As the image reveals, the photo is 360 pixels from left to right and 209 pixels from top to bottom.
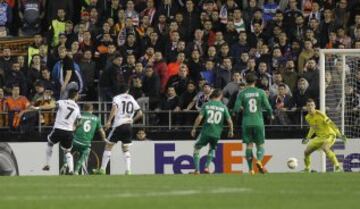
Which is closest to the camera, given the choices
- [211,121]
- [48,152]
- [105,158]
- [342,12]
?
[211,121]

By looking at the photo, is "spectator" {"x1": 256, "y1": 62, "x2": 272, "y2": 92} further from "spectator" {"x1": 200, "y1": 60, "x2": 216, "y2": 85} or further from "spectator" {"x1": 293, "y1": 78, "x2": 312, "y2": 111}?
"spectator" {"x1": 200, "y1": 60, "x2": 216, "y2": 85}

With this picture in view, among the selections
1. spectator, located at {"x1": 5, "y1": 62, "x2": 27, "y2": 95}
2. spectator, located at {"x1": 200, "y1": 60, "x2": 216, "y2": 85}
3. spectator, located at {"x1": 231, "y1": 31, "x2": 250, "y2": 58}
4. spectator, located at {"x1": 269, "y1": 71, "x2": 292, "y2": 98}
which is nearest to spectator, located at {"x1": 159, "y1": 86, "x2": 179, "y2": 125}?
spectator, located at {"x1": 200, "y1": 60, "x2": 216, "y2": 85}

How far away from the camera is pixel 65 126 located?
24047mm

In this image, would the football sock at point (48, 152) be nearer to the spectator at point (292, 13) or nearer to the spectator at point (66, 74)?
the spectator at point (66, 74)

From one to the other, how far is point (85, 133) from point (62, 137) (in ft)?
2.84

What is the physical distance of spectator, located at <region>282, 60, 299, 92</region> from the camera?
25219mm

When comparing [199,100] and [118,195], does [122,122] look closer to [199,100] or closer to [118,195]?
[199,100]

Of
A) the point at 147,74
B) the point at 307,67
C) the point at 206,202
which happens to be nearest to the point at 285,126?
the point at 307,67

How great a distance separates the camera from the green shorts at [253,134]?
22.4 m

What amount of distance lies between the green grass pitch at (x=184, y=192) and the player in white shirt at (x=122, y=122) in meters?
6.48

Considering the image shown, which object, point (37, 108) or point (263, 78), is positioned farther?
point (37, 108)

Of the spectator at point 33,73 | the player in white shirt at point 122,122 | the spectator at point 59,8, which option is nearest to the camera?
the player in white shirt at point 122,122

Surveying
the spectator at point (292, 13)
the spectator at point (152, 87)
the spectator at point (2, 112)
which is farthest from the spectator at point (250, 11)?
the spectator at point (2, 112)

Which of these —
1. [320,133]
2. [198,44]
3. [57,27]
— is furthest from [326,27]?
[57,27]
